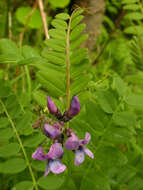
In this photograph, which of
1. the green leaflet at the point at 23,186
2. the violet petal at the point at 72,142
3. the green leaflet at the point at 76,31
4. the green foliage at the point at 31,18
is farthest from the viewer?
the green foliage at the point at 31,18

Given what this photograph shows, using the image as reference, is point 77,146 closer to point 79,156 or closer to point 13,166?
point 79,156

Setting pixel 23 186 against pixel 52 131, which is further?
pixel 23 186

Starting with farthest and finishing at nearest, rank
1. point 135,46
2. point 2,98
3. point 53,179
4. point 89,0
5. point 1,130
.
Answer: point 89,0
point 135,46
point 2,98
point 1,130
point 53,179

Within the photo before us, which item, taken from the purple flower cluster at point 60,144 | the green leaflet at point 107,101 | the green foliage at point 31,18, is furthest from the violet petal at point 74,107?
the green foliage at point 31,18

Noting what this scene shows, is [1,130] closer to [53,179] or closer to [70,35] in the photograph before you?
[53,179]

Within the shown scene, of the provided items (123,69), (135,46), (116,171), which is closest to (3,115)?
(116,171)

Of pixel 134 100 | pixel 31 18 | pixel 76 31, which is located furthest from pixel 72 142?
A: pixel 31 18

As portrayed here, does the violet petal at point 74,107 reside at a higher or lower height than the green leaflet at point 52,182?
higher

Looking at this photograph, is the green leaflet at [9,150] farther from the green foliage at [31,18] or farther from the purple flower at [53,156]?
the green foliage at [31,18]

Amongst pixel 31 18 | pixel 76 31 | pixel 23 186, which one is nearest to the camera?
pixel 23 186

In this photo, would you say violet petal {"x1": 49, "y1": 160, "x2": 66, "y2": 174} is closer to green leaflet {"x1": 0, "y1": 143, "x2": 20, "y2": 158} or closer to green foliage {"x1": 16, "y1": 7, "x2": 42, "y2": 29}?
green leaflet {"x1": 0, "y1": 143, "x2": 20, "y2": 158}

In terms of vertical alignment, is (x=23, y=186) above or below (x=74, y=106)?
below
